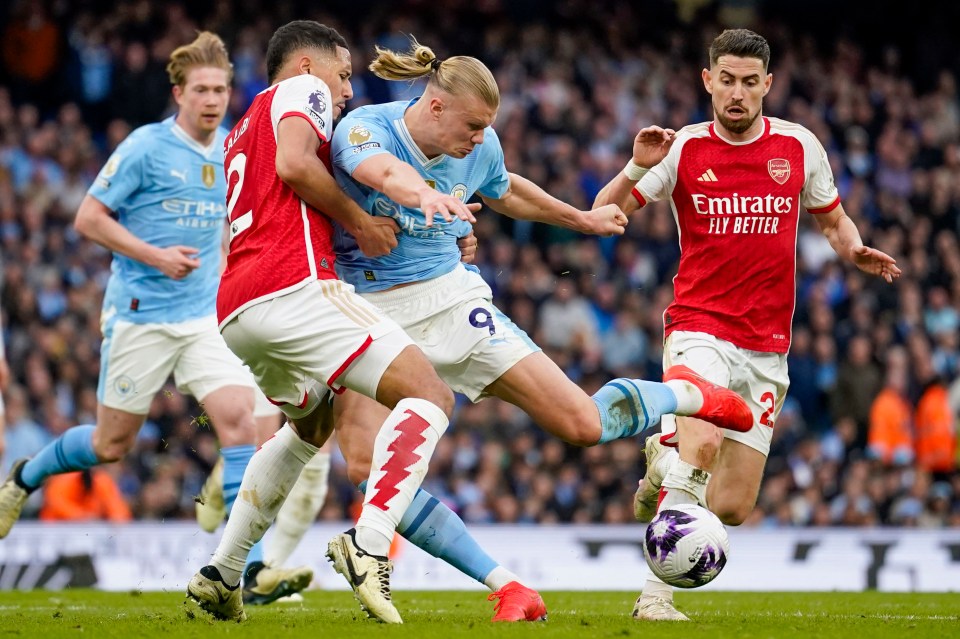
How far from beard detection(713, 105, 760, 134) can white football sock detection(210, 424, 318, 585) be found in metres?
2.90

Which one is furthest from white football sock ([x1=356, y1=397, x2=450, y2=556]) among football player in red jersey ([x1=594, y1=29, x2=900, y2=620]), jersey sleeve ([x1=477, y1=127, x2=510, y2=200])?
football player in red jersey ([x1=594, y1=29, x2=900, y2=620])

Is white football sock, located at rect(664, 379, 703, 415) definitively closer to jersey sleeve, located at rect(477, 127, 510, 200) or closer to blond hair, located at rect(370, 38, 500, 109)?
jersey sleeve, located at rect(477, 127, 510, 200)

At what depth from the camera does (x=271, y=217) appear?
19.5 ft

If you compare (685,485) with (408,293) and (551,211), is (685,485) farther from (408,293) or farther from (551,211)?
(408,293)

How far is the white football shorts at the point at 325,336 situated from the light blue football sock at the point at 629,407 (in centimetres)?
104

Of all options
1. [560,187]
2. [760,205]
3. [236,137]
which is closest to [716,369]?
[760,205]

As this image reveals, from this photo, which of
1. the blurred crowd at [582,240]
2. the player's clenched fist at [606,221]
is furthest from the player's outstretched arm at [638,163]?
the blurred crowd at [582,240]

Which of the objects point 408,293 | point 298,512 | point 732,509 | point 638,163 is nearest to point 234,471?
point 298,512

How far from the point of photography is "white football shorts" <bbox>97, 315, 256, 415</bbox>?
8781 mm

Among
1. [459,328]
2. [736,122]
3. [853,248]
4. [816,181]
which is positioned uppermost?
[736,122]

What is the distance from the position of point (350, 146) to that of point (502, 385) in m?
1.30

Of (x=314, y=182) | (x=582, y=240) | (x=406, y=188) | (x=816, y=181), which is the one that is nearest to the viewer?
(x=406, y=188)

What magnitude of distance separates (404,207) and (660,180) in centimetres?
175

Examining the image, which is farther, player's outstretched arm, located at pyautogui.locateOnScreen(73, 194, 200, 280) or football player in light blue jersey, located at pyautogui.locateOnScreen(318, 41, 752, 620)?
player's outstretched arm, located at pyautogui.locateOnScreen(73, 194, 200, 280)
